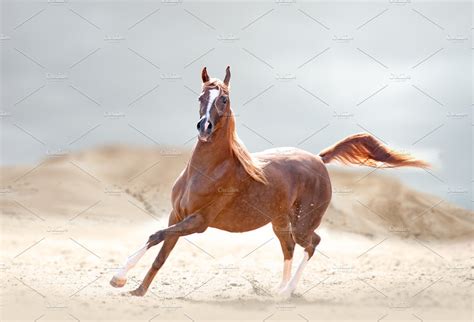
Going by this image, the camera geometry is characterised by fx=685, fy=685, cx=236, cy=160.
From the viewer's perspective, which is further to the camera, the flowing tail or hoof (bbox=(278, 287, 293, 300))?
the flowing tail

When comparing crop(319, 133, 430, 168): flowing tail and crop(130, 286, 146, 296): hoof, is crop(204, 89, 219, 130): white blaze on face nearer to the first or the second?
crop(130, 286, 146, 296): hoof

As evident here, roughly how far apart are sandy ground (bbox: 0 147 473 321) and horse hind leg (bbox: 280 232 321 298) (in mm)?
207

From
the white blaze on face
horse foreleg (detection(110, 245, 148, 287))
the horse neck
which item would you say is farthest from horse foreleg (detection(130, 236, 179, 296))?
the white blaze on face

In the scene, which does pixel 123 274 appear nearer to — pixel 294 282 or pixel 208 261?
pixel 294 282

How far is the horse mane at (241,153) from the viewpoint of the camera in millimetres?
7980

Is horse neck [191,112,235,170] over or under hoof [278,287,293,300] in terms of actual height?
over

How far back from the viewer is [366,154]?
10.1 metres

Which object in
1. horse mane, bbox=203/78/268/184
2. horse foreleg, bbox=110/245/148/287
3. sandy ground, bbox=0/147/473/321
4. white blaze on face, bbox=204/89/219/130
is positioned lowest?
sandy ground, bbox=0/147/473/321

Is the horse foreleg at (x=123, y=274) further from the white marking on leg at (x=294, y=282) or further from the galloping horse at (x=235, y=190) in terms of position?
the white marking on leg at (x=294, y=282)

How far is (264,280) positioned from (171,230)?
2.96m

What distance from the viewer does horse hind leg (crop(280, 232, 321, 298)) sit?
9008mm

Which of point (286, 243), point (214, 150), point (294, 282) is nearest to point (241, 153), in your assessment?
point (214, 150)

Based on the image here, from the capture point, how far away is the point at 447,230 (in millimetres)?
15812

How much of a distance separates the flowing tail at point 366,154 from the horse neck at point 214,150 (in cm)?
227
